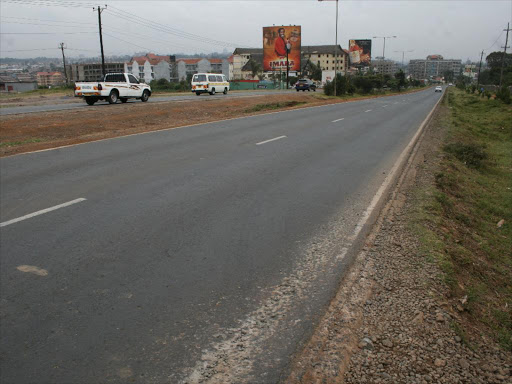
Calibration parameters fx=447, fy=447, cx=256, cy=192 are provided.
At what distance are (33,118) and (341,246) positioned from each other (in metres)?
17.9

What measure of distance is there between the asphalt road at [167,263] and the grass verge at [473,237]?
3.68 feet

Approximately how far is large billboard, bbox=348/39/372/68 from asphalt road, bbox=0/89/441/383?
10779 centimetres

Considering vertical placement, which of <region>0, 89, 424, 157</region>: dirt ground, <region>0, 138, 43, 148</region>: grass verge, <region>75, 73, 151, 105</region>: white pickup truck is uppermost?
<region>75, 73, 151, 105</region>: white pickup truck

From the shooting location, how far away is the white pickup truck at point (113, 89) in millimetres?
26484

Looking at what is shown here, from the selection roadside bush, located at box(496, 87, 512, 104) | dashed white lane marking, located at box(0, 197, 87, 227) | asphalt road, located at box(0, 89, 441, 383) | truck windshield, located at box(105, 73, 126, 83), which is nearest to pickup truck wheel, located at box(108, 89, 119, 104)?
truck windshield, located at box(105, 73, 126, 83)

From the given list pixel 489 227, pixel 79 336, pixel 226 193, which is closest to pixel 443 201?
pixel 489 227

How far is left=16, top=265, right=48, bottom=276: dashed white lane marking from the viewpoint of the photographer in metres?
4.54

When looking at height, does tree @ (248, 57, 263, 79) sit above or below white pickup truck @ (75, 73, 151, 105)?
above

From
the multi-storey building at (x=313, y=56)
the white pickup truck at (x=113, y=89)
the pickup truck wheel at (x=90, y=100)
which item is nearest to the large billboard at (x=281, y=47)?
the white pickup truck at (x=113, y=89)

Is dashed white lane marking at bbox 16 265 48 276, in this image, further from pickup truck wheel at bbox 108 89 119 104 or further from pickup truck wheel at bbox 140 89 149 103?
pickup truck wheel at bbox 140 89 149 103

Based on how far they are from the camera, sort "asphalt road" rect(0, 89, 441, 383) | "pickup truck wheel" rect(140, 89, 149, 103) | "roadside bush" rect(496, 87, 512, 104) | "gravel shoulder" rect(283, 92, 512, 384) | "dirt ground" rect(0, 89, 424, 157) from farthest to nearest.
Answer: "roadside bush" rect(496, 87, 512, 104)
"pickup truck wheel" rect(140, 89, 149, 103)
"dirt ground" rect(0, 89, 424, 157)
"asphalt road" rect(0, 89, 441, 383)
"gravel shoulder" rect(283, 92, 512, 384)

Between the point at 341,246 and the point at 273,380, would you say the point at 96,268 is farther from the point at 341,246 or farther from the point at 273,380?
the point at 341,246

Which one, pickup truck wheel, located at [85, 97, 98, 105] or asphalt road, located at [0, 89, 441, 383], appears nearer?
asphalt road, located at [0, 89, 441, 383]

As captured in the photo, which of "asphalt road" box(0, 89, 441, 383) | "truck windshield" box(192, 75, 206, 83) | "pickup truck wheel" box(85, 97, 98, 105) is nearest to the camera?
"asphalt road" box(0, 89, 441, 383)
